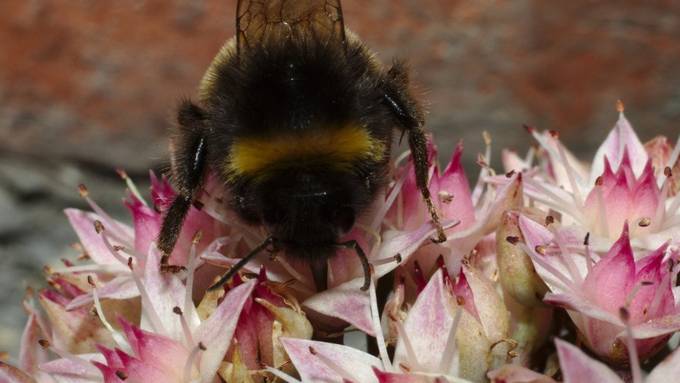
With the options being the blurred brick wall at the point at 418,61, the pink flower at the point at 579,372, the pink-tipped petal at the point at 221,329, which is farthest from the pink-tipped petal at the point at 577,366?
the blurred brick wall at the point at 418,61

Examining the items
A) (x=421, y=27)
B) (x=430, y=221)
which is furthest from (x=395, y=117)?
(x=421, y=27)

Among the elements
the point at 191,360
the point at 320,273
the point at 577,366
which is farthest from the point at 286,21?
the point at 577,366

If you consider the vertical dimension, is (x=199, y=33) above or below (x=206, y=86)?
above

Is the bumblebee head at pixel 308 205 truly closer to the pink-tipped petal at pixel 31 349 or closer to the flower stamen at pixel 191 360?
the flower stamen at pixel 191 360

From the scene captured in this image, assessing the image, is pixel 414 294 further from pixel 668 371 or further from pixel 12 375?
pixel 12 375

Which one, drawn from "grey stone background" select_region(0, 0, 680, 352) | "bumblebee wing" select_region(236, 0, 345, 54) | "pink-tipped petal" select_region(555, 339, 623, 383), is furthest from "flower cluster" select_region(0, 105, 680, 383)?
"grey stone background" select_region(0, 0, 680, 352)

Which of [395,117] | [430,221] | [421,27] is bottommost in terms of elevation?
[430,221]

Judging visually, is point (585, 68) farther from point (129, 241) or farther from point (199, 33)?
point (129, 241)
